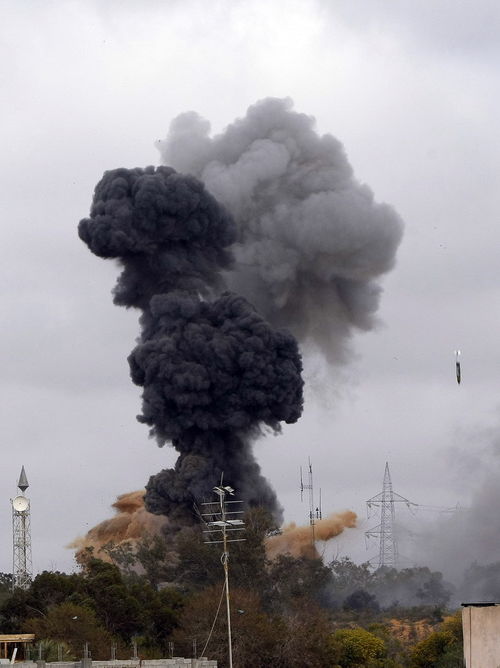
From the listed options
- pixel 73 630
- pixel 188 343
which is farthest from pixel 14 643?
pixel 188 343

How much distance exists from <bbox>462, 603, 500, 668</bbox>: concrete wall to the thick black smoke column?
76.7 m

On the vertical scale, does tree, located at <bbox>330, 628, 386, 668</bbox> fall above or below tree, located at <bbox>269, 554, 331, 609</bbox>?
below

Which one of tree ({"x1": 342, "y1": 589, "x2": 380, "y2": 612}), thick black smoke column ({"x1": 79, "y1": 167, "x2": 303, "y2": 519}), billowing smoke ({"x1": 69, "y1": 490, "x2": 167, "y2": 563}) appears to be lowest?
tree ({"x1": 342, "y1": 589, "x2": 380, "y2": 612})

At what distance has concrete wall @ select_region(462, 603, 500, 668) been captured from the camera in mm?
46719

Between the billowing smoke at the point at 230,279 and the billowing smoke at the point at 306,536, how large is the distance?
2.99m

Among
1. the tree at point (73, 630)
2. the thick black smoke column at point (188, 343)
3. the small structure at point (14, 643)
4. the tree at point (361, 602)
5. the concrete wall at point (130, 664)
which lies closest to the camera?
the concrete wall at point (130, 664)

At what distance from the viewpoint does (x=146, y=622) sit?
91.2 meters

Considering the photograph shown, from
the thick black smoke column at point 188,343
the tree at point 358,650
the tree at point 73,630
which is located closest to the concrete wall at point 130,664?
the tree at point 73,630

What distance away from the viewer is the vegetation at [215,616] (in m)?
84.1

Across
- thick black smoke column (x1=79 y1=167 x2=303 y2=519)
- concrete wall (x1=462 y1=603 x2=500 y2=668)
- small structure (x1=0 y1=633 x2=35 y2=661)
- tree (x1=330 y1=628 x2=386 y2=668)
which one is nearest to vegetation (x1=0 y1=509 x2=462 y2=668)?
tree (x1=330 y1=628 x2=386 y2=668)

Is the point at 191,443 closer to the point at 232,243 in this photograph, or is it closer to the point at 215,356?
the point at 215,356

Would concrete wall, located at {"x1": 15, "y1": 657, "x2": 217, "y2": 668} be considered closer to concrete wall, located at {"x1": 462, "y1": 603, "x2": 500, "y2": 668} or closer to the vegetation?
the vegetation

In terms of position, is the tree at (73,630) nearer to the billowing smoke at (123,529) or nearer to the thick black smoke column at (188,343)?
the thick black smoke column at (188,343)

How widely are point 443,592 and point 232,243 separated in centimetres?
3325
